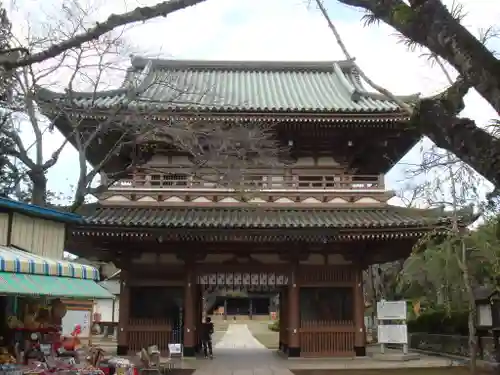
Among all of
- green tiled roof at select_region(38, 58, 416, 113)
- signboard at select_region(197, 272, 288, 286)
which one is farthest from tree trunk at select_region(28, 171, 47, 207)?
signboard at select_region(197, 272, 288, 286)

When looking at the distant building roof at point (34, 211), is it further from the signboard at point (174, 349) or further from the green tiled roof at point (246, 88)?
the signboard at point (174, 349)

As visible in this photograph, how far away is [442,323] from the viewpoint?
2145 centimetres

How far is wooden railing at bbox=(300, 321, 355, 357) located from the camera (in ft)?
55.2

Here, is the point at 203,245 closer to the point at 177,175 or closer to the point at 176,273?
the point at 176,273

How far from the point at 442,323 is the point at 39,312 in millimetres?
16253

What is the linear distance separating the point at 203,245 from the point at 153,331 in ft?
9.97

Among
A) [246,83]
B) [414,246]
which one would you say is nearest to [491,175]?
[414,246]

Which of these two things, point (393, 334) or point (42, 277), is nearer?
point (42, 277)

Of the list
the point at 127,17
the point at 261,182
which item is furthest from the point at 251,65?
the point at 127,17

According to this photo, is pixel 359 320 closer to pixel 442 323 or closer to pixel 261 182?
pixel 261 182

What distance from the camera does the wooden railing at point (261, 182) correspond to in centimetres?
1736

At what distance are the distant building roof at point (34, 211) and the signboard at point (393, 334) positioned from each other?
1162 cm

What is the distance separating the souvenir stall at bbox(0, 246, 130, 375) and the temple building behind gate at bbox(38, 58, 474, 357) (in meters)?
5.14

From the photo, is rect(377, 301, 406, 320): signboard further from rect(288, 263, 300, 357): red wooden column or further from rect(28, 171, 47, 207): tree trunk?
rect(28, 171, 47, 207): tree trunk
